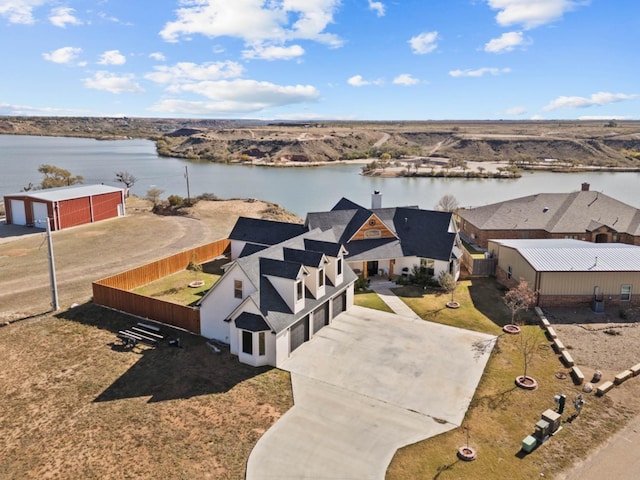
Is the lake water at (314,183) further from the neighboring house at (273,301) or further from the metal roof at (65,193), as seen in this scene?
the neighboring house at (273,301)

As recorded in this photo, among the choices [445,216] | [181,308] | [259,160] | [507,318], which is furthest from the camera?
[259,160]

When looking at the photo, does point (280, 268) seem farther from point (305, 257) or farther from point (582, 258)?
point (582, 258)

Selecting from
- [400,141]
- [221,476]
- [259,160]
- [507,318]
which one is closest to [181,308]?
[221,476]

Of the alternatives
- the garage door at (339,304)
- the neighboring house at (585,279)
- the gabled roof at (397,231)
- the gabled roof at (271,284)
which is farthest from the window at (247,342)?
the neighboring house at (585,279)

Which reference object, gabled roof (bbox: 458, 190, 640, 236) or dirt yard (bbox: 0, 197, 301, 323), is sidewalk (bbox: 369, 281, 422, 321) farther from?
dirt yard (bbox: 0, 197, 301, 323)

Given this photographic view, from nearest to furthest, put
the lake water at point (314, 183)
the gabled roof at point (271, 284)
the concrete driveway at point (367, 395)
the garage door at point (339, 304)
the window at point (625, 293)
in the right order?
1. the concrete driveway at point (367, 395)
2. the gabled roof at point (271, 284)
3. the garage door at point (339, 304)
4. the window at point (625, 293)
5. the lake water at point (314, 183)

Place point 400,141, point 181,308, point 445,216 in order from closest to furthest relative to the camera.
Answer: point 181,308 → point 445,216 → point 400,141

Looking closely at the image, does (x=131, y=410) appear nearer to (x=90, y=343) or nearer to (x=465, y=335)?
(x=90, y=343)
